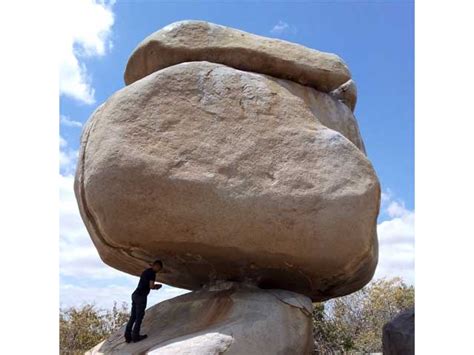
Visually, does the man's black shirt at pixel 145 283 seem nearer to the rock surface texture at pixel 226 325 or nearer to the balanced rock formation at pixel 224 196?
the balanced rock formation at pixel 224 196

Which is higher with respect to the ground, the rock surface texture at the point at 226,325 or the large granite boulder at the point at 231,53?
the large granite boulder at the point at 231,53

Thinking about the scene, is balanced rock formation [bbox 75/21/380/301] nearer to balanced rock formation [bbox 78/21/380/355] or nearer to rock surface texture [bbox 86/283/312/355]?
balanced rock formation [bbox 78/21/380/355]

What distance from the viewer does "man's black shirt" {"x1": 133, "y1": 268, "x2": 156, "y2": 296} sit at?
17.3ft

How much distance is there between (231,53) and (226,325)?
271 cm

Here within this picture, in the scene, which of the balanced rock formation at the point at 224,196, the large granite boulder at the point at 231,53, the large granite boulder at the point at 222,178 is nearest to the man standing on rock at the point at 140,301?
the balanced rock formation at the point at 224,196

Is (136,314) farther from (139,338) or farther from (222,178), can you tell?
(222,178)

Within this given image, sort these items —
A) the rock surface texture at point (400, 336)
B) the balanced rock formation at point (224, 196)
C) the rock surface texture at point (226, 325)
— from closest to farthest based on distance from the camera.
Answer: the rock surface texture at point (226, 325) → the balanced rock formation at point (224, 196) → the rock surface texture at point (400, 336)

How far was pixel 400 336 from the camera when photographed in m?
6.23

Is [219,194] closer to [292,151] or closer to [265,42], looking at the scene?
[292,151]

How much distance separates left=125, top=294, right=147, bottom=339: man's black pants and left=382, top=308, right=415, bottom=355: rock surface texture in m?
2.89

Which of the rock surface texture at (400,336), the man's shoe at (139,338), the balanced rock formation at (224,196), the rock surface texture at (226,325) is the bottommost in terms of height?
the rock surface texture at (400,336)

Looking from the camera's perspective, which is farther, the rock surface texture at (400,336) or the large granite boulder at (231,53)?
the rock surface texture at (400,336)

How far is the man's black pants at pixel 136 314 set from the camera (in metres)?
5.27

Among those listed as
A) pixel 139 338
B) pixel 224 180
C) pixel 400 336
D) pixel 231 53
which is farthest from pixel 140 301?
pixel 400 336
